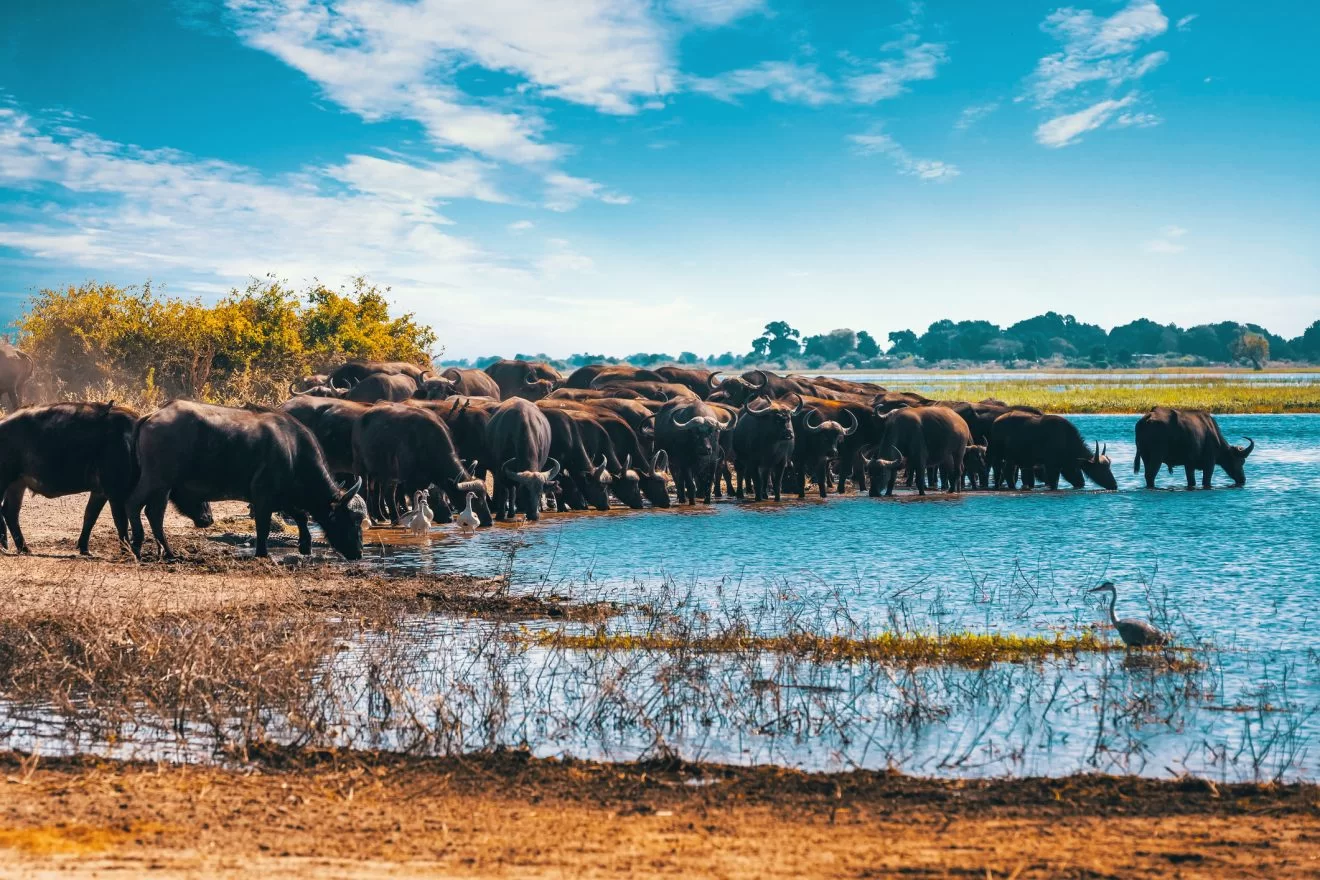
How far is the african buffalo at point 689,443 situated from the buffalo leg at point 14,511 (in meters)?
12.8

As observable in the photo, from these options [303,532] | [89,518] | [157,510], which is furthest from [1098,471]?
[89,518]

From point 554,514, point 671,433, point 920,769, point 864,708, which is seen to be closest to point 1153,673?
point 864,708

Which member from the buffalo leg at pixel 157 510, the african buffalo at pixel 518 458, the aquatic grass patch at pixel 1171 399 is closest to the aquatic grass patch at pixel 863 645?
the buffalo leg at pixel 157 510

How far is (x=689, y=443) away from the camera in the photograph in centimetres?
2345

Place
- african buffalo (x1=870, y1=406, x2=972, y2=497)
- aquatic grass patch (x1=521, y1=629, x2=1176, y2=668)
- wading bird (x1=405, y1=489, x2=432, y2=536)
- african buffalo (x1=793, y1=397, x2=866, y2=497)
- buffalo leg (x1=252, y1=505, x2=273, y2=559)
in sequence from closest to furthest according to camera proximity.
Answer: aquatic grass patch (x1=521, y1=629, x2=1176, y2=668) < buffalo leg (x1=252, y1=505, x2=273, y2=559) < wading bird (x1=405, y1=489, x2=432, y2=536) < african buffalo (x1=793, y1=397, x2=866, y2=497) < african buffalo (x1=870, y1=406, x2=972, y2=497)

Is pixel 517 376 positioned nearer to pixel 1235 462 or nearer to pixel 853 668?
pixel 1235 462

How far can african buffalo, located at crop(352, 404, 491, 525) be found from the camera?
18.2m

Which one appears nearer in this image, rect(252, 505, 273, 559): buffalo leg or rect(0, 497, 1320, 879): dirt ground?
rect(0, 497, 1320, 879): dirt ground

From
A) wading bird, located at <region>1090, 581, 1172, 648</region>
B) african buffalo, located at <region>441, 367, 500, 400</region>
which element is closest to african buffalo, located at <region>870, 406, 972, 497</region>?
african buffalo, located at <region>441, 367, 500, 400</region>

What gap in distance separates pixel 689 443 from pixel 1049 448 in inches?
364

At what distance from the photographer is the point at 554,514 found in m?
21.0

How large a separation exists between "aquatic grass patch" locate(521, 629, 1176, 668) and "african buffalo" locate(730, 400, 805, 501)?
1348 centimetres

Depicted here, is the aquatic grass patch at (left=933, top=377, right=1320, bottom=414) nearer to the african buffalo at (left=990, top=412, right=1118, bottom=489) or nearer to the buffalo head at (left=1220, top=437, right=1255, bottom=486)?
the buffalo head at (left=1220, top=437, right=1255, bottom=486)

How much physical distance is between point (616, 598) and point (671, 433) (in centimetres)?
1120
